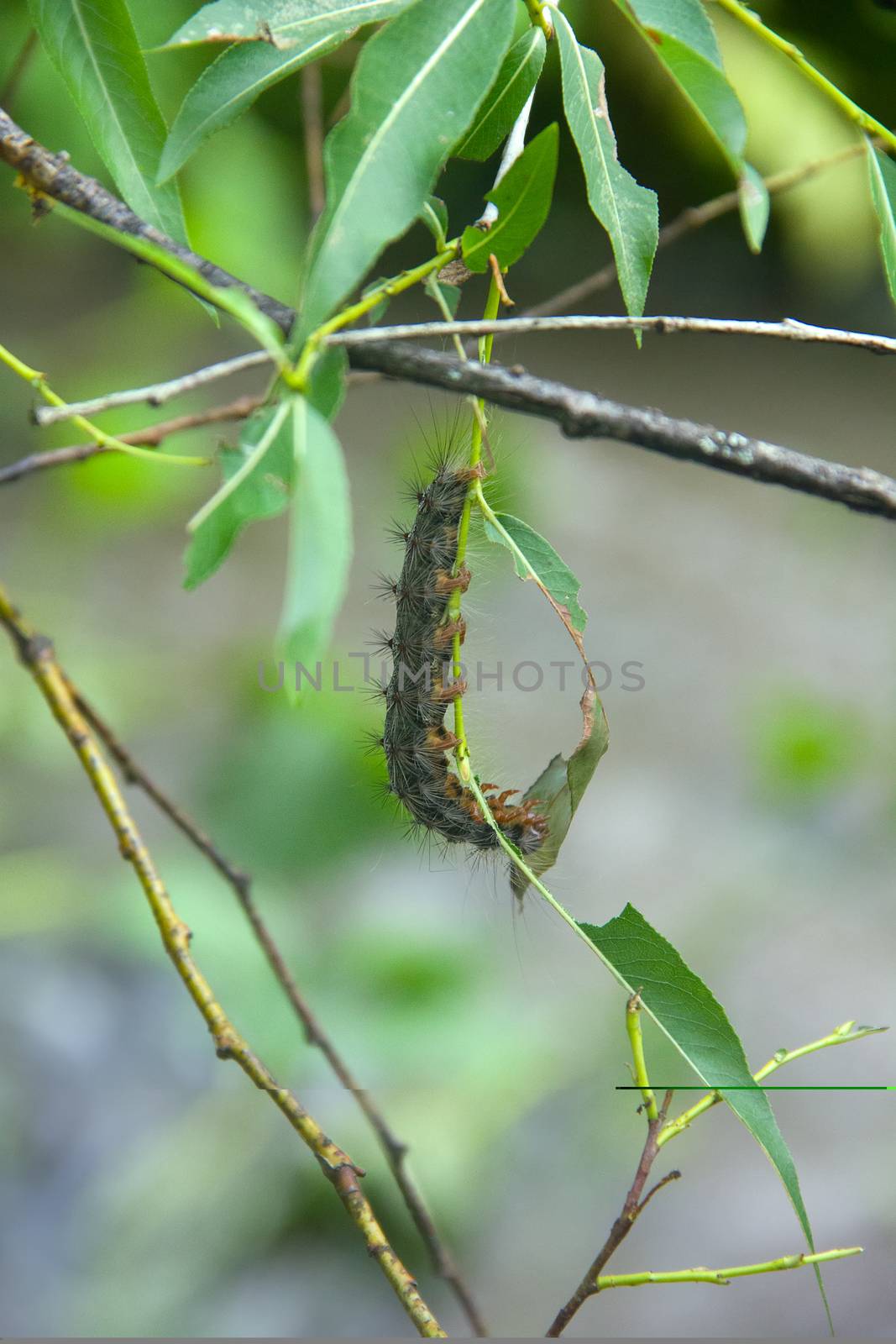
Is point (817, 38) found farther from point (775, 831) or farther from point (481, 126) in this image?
point (775, 831)

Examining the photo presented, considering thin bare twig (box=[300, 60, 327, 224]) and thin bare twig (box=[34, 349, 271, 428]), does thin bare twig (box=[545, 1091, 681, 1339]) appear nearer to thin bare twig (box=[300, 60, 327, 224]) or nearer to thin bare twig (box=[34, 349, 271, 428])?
thin bare twig (box=[34, 349, 271, 428])

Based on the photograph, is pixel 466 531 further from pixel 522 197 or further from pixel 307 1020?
pixel 307 1020

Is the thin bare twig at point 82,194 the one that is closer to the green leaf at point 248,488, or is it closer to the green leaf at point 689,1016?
the green leaf at point 248,488

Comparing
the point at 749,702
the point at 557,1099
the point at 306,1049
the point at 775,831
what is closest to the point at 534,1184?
the point at 557,1099

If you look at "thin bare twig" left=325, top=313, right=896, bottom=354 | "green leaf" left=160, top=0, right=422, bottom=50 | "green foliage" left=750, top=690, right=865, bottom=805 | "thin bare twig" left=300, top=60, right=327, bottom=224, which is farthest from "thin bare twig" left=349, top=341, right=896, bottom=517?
"green foliage" left=750, top=690, right=865, bottom=805

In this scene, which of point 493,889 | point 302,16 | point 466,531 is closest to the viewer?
point 302,16

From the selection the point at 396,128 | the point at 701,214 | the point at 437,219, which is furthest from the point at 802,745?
the point at 396,128
